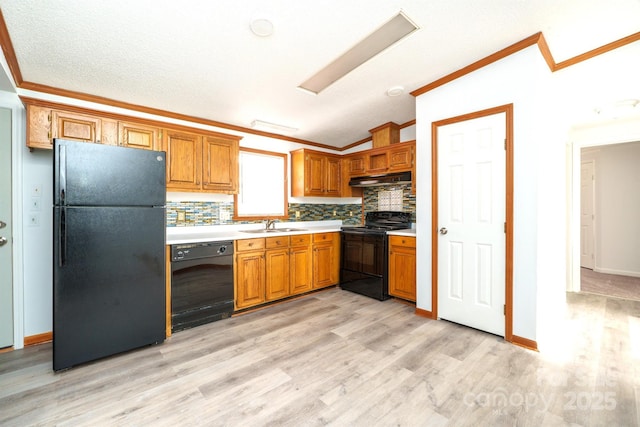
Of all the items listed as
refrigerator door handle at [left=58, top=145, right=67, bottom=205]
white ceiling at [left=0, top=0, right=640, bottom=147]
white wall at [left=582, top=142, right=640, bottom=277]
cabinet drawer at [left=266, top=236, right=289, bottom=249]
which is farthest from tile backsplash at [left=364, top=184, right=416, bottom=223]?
white wall at [left=582, top=142, right=640, bottom=277]

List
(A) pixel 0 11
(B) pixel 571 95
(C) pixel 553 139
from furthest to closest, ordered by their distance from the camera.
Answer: (B) pixel 571 95
(C) pixel 553 139
(A) pixel 0 11

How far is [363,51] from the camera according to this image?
2398mm

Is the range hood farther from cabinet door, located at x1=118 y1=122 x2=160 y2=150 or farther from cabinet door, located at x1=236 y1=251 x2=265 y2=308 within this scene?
cabinet door, located at x1=118 y1=122 x2=160 y2=150

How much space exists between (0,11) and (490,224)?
392 centimetres

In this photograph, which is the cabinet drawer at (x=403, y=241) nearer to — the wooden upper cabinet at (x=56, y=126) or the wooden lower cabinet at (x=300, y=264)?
the wooden lower cabinet at (x=300, y=264)

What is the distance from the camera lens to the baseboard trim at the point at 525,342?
2301 millimetres

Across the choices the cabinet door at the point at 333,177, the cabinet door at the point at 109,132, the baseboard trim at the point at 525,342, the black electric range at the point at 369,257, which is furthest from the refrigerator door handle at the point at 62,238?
the baseboard trim at the point at 525,342

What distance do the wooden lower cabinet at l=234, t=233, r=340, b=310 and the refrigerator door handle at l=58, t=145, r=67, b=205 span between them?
1536 mm

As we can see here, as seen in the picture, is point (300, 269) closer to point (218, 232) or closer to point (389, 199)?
point (218, 232)

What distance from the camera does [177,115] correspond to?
330 cm

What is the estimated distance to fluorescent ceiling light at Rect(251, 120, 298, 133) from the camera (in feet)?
11.8

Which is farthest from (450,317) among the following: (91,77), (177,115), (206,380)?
(91,77)

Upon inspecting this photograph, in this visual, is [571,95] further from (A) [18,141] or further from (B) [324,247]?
(A) [18,141]

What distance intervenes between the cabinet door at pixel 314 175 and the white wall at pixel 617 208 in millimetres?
5073
